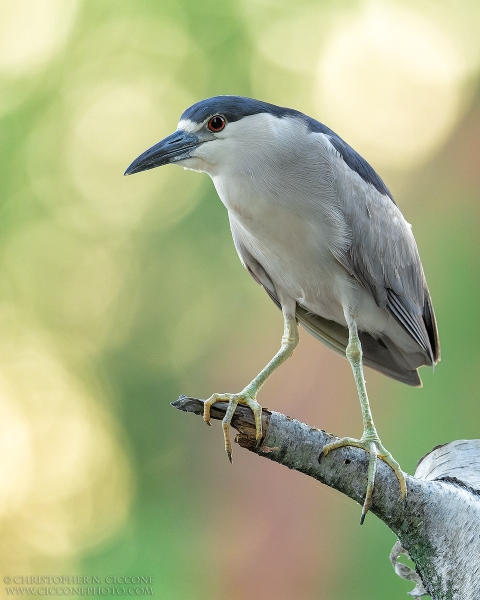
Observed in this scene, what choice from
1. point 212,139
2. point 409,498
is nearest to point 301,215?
point 212,139

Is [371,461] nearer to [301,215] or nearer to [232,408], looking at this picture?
[232,408]

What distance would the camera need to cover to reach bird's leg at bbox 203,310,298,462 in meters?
1.51

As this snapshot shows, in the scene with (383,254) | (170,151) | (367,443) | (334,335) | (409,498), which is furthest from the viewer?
(334,335)

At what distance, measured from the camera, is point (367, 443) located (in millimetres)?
1719

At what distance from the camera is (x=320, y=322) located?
222 cm

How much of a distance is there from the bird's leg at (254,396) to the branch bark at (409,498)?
0.05ft

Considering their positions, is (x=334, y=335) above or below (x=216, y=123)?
below

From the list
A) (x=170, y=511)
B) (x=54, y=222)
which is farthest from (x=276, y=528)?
(x=54, y=222)

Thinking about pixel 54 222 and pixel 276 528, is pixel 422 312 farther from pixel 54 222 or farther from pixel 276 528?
pixel 54 222

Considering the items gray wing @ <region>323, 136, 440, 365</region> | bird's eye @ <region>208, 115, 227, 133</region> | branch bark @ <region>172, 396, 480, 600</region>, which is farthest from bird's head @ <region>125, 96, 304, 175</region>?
branch bark @ <region>172, 396, 480, 600</region>

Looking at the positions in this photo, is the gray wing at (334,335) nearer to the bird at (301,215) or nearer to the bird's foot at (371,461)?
the bird at (301,215)

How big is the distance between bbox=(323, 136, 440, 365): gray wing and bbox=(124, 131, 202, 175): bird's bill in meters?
0.36

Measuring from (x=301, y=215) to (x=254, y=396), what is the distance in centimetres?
47

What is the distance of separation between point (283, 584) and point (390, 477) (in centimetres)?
266
